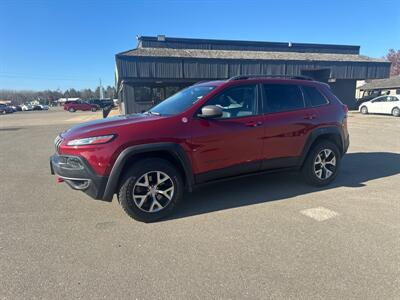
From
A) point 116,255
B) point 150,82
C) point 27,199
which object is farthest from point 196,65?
point 116,255

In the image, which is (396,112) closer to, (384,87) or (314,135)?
(314,135)

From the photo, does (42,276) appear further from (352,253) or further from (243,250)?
(352,253)

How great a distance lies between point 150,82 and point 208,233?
20.8 metres

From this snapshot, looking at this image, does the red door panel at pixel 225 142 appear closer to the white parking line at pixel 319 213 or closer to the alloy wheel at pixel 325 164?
the white parking line at pixel 319 213

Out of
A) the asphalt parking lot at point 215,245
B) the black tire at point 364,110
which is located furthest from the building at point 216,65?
the asphalt parking lot at point 215,245

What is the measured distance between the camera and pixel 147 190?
3.55 metres

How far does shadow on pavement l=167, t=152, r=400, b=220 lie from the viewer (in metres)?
4.05

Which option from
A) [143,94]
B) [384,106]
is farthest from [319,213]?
[384,106]

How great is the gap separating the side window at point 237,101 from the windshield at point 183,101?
23cm

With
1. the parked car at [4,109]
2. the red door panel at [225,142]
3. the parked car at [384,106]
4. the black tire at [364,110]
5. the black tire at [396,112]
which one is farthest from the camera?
the parked car at [4,109]

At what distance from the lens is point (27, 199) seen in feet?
14.5

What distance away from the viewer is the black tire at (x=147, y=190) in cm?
342

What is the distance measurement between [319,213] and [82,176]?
3.16m

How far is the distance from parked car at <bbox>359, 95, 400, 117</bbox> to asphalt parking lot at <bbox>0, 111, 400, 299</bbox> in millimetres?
19876
